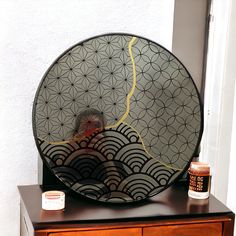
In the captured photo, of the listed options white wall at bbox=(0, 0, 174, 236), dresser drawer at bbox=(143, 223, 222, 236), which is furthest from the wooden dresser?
white wall at bbox=(0, 0, 174, 236)

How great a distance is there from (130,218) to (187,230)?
0.14m

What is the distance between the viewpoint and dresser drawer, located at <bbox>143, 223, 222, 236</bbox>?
0.92 meters

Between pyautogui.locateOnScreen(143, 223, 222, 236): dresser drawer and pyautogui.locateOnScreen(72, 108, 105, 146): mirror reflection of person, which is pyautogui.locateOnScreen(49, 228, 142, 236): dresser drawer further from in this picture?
pyautogui.locateOnScreen(72, 108, 105, 146): mirror reflection of person

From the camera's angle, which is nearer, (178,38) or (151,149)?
(151,149)

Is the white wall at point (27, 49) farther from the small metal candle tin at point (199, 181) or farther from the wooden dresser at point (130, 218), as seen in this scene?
the small metal candle tin at point (199, 181)

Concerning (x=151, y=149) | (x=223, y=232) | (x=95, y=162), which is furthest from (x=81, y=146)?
(x=223, y=232)

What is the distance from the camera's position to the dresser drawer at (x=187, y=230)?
3.00ft

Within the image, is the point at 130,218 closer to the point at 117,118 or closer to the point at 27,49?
the point at 117,118

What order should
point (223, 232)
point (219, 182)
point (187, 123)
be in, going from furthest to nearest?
point (219, 182) < point (187, 123) < point (223, 232)

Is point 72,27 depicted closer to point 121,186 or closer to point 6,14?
point 6,14

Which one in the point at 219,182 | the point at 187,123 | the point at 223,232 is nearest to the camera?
the point at 223,232

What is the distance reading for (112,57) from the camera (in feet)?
3.36

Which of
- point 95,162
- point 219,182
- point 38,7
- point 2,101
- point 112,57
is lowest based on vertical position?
point 219,182

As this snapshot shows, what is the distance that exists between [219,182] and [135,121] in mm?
1248
